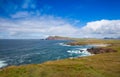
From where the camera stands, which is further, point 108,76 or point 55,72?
point 55,72

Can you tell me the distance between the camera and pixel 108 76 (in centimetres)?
4022

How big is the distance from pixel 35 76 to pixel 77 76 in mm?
10832

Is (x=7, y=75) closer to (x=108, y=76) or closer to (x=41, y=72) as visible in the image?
(x=41, y=72)

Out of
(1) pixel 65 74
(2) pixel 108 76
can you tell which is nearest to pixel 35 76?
(1) pixel 65 74

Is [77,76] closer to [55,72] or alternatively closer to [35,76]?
[55,72]

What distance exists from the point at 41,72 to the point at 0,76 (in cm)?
1106

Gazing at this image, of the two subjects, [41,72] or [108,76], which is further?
[41,72]

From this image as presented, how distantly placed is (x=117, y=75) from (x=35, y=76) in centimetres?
2146

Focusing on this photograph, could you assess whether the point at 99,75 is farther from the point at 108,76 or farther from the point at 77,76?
the point at 77,76

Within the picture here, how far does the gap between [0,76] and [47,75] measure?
1294cm

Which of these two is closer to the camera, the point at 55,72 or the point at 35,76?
the point at 35,76

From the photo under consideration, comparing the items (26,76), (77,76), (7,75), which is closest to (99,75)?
(77,76)

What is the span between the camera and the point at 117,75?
134ft

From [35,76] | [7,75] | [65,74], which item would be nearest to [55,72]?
[65,74]
